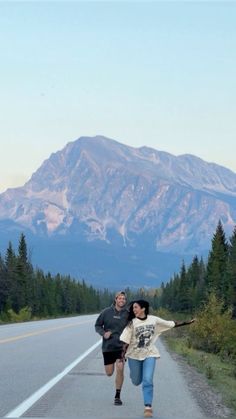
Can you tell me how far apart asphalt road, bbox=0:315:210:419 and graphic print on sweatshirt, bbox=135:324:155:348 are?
3.03ft

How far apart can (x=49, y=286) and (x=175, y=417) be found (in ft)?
362

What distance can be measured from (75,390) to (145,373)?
8.95 ft

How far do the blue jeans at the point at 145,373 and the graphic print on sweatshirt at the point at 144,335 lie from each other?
221mm

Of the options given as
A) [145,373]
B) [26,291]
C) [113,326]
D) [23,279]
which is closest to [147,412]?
[145,373]

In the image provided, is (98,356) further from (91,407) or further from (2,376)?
(91,407)

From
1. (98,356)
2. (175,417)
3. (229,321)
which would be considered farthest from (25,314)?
(175,417)

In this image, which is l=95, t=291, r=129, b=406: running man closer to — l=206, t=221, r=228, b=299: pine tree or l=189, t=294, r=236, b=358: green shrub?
l=189, t=294, r=236, b=358: green shrub

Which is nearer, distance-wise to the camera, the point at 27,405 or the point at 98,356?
the point at 27,405

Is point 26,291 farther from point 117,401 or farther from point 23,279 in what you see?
point 117,401

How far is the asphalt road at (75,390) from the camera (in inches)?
416

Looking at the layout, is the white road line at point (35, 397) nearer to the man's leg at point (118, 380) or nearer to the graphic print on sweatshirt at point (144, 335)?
the man's leg at point (118, 380)

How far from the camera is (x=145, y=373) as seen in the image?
423 inches

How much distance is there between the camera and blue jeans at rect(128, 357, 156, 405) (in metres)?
10.5

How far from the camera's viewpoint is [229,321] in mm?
31234
